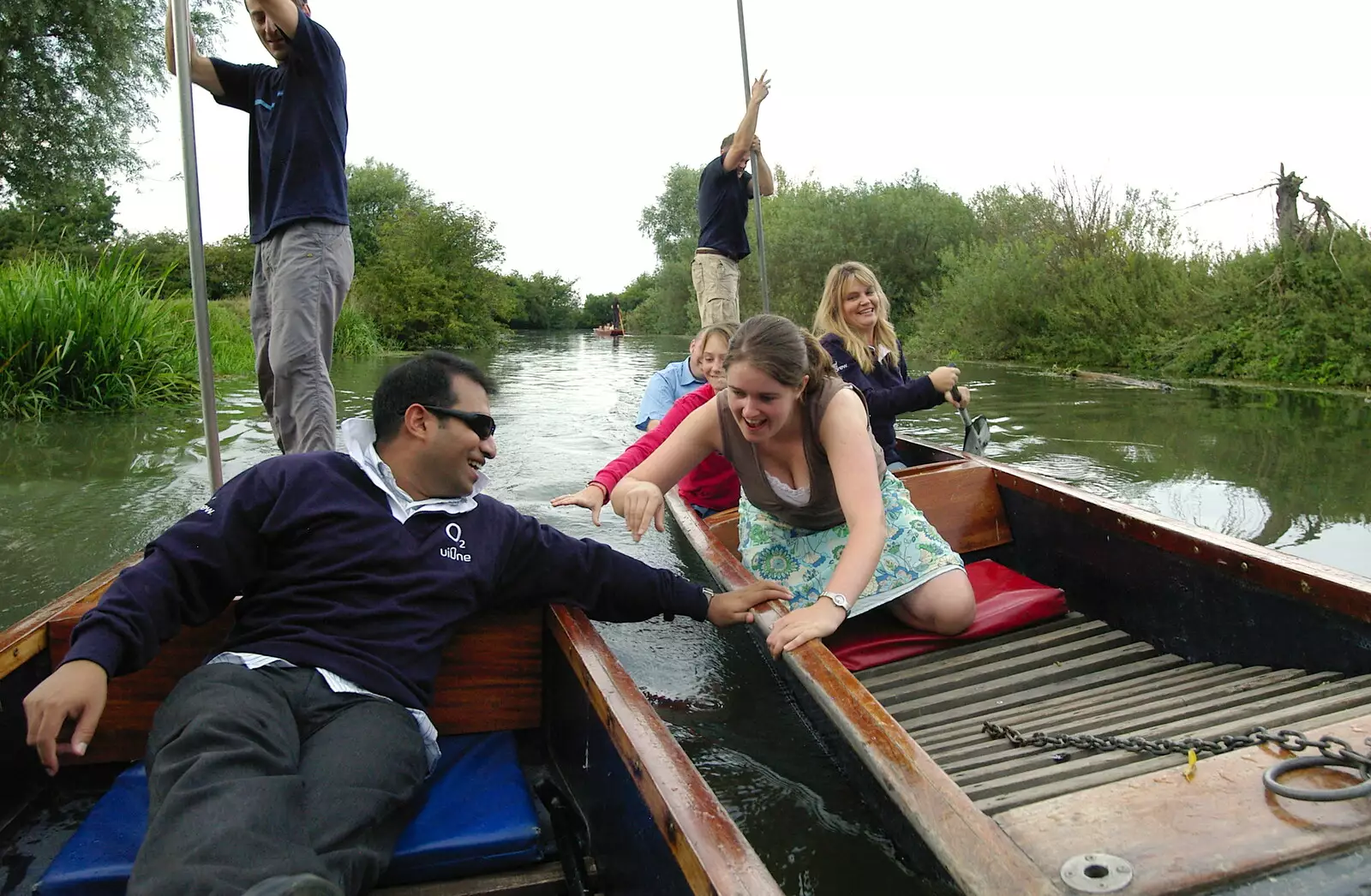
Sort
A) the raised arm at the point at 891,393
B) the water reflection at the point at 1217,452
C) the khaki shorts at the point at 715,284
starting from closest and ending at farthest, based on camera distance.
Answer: the raised arm at the point at 891,393
the water reflection at the point at 1217,452
the khaki shorts at the point at 715,284

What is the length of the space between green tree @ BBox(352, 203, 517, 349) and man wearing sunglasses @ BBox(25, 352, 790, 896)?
2095 centimetres

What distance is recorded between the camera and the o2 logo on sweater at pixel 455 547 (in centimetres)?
162

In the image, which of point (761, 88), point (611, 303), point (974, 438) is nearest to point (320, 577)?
point (974, 438)

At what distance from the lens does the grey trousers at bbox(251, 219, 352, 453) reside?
9.39 ft

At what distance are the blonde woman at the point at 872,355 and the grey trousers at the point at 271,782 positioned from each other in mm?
2199

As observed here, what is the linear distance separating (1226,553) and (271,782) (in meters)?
1.83

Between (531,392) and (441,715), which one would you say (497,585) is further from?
Answer: (531,392)

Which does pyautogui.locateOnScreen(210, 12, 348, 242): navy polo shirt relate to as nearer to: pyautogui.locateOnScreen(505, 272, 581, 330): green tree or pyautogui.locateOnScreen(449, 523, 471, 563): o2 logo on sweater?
pyautogui.locateOnScreen(449, 523, 471, 563): o2 logo on sweater

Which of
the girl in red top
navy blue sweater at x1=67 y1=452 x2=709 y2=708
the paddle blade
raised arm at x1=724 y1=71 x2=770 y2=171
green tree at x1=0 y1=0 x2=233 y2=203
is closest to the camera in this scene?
navy blue sweater at x1=67 y1=452 x2=709 y2=708

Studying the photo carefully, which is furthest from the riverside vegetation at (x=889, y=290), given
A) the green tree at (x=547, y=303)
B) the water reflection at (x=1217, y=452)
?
the green tree at (x=547, y=303)

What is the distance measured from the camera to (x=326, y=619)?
1.49 m

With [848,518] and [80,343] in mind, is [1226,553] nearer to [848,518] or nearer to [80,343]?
[848,518]

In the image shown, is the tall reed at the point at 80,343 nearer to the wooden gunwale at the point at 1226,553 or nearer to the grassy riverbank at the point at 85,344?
the grassy riverbank at the point at 85,344

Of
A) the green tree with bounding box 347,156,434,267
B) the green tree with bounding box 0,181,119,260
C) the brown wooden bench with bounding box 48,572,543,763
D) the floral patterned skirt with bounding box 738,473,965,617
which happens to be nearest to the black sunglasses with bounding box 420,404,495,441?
the brown wooden bench with bounding box 48,572,543,763
